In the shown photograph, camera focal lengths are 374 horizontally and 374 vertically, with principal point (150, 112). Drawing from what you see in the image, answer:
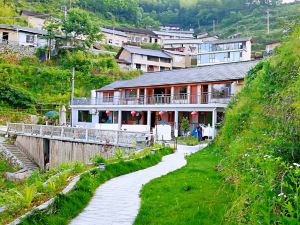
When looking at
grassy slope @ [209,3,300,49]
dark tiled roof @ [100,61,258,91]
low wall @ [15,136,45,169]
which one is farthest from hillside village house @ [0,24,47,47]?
grassy slope @ [209,3,300,49]

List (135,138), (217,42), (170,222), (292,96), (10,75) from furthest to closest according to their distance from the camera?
(217,42), (10,75), (135,138), (170,222), (292,96)

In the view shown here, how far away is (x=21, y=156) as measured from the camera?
2800cm

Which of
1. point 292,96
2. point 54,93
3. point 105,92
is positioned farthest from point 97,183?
point 54,93

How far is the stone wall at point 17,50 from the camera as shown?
5186 centimetres

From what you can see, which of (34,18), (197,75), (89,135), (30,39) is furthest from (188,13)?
(89,135)

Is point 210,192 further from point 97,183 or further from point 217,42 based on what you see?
point 217,42

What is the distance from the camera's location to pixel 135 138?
1902 cm

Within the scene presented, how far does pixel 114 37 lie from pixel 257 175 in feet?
236

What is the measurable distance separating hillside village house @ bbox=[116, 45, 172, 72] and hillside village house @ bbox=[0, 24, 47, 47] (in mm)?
12209

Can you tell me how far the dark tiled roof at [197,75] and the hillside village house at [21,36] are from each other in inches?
844

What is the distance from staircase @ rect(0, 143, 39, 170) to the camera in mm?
26594

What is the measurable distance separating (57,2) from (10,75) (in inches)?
1671

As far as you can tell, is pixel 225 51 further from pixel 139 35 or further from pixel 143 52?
pixel 139 35

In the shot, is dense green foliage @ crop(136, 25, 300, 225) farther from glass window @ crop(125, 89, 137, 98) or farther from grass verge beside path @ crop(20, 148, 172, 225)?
glass window @ crop(125, 89, 137, 98)
